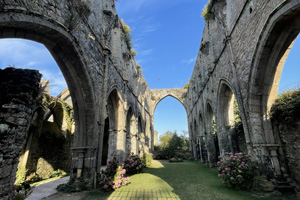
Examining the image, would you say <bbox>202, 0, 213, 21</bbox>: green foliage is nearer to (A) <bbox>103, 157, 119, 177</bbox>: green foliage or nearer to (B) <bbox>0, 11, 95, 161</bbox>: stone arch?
(B) <bbox>0, 11, 95, 161</bbox>: stone arch

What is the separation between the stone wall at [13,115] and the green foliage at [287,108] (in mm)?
5898

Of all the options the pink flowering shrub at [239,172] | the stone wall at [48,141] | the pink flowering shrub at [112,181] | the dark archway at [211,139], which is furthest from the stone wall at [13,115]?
the dark archway at [211,139]

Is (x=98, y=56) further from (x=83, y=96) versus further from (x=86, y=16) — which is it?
(x=83, y=96)

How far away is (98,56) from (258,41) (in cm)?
560

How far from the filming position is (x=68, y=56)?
4.91m

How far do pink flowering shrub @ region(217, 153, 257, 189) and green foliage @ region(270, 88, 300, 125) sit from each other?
4.96 ft

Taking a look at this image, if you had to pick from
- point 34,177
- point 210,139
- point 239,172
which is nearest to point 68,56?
point 239,172

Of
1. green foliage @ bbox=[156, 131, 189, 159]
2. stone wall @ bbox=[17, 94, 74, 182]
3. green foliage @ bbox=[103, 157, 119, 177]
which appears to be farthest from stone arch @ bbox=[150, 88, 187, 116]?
green foliage @ bbox=[103, 157, 119, 177]

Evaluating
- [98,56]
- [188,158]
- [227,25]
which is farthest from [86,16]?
[188,158]

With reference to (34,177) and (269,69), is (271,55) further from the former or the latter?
(34,177)

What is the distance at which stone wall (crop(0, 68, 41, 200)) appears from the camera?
201 centimetres

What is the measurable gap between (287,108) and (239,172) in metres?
2.24

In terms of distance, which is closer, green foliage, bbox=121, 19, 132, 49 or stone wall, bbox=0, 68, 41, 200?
stone wall, bbox=0, 68, 41, 200

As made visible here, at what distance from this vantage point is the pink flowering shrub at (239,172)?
15.0 feet
